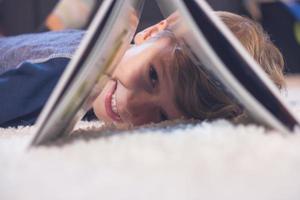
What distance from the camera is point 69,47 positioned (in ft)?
Answer: 3.54

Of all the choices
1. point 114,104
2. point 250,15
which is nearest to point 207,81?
point 114,104

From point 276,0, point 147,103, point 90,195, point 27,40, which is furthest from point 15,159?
point 276,0

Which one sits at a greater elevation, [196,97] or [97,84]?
[97,84]

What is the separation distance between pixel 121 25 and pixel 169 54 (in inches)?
14.4

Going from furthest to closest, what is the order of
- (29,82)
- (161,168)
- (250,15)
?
(250,15)
(29,82)
(161,168)

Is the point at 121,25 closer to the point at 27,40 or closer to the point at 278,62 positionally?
the point at 278,62

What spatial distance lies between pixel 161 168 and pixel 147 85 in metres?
0.48

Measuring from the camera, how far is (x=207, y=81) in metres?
0.79

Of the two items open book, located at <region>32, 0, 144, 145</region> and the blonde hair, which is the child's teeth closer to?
the blonde hair

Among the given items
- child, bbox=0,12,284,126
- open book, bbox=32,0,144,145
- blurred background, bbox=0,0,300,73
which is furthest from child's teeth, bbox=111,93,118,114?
blurred background, bbox=0,0,300,73

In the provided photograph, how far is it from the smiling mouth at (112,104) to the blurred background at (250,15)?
1446 millimetres

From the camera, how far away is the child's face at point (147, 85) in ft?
2.66

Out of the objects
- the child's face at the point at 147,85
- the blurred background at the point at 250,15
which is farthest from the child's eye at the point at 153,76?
the blurred background at the point at 250,15

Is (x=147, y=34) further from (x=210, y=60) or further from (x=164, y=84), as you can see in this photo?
(x=210, y=60)
